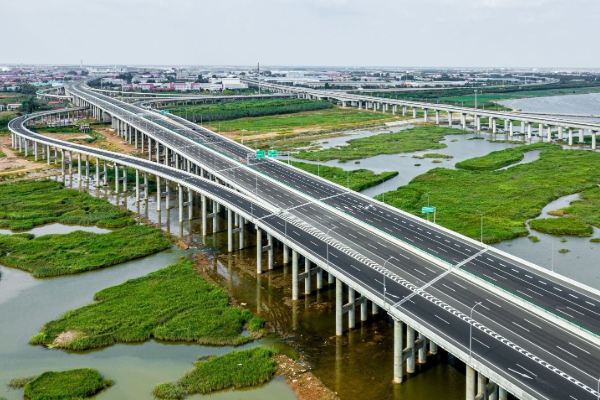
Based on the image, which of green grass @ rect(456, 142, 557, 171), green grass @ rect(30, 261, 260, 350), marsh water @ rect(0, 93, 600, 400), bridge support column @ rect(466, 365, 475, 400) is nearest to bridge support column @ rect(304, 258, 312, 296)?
marsh water @ rect(0, 93, 600, 400)

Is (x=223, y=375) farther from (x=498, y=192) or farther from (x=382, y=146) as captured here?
(x=382, y=146)

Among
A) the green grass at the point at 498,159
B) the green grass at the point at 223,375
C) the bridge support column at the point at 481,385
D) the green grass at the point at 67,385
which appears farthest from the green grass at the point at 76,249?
the green grass at the point at 498,159

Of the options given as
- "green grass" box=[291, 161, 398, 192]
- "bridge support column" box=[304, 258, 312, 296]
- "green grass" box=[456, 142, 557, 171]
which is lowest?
"bridge support column" box=[304, 258, 312, 296]

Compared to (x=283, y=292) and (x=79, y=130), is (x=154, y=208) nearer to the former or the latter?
(x=283, y=292)

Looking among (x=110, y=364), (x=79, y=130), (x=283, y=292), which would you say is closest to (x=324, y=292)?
(x=283, y=292)

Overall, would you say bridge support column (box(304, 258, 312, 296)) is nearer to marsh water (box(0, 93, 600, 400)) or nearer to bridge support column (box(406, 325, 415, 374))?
marsh water (box(0, 93, 600, 400))
